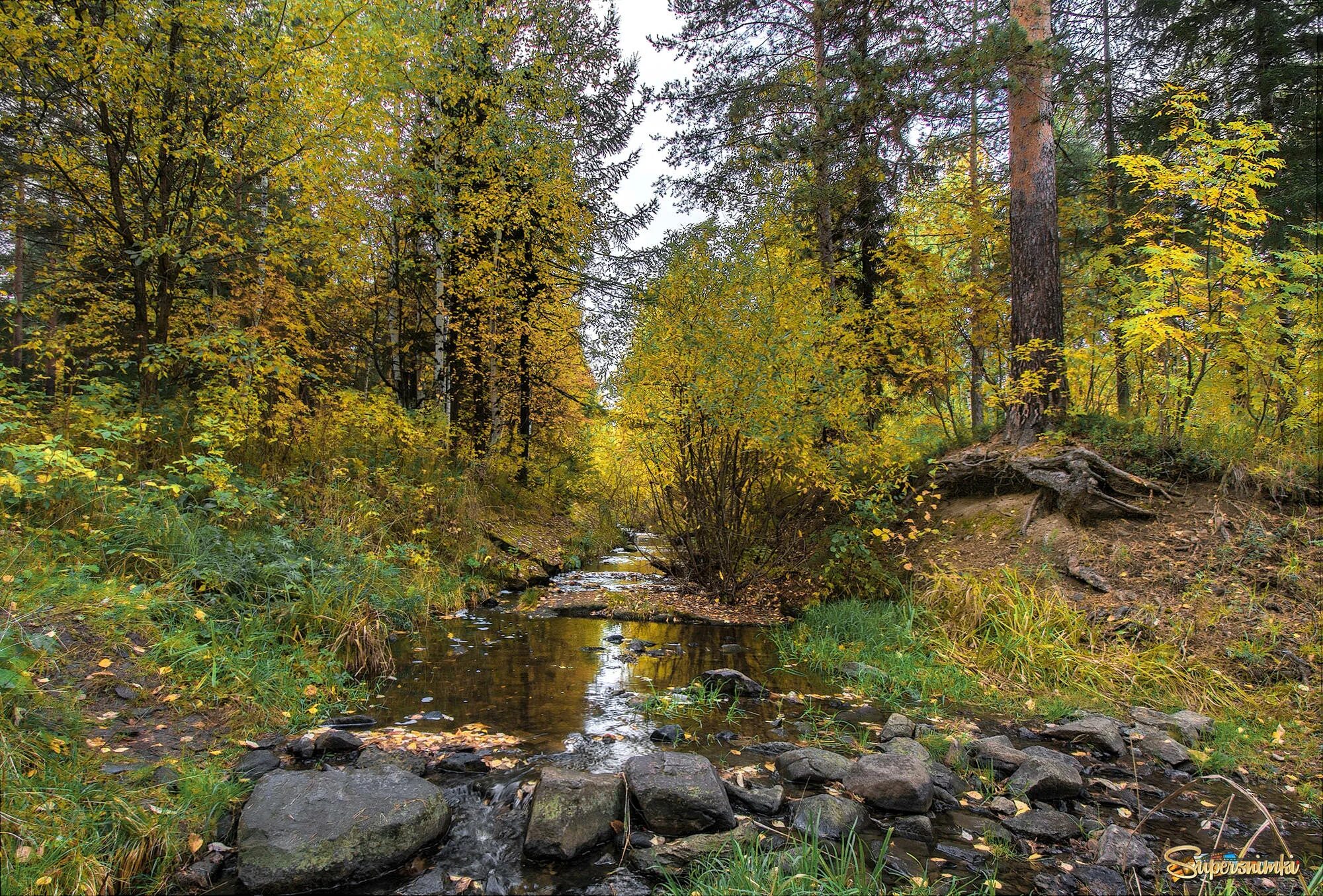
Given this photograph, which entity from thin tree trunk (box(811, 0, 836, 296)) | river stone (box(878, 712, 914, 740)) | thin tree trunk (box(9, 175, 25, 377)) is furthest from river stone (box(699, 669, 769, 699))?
thin tree trunk (box(9, 175, 25, 377))

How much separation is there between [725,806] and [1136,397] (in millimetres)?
8443

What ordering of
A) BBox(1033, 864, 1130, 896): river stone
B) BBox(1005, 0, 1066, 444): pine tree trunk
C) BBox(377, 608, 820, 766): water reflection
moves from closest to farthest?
1. BBox(1033, 864, 1130, 896): river stone
2. BBox(377, 608, 820, 766): water reflection
3. BBox(1005, 0, 1066, 444): pine tree trunk

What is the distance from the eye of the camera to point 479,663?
5879 millimetres

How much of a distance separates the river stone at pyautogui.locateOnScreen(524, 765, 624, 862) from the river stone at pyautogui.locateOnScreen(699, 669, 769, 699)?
2.09 m

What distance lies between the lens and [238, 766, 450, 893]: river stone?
270 centimetres

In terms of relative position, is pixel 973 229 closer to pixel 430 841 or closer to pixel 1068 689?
pixel 1068 689

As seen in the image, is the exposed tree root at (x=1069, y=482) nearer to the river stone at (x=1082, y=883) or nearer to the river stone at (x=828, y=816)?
the river stone at (x=1082, y=883)

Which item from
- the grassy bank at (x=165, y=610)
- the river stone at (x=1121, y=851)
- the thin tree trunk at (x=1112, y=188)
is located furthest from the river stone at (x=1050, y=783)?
the thin tree trunk at (x=1112, y=188)

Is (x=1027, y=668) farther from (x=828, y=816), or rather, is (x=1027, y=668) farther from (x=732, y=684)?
(x=828, y=816)

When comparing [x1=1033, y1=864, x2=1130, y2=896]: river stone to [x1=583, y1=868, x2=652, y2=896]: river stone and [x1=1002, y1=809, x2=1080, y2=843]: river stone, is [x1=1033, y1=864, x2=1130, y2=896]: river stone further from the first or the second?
[x1=583, y1=868, x2=652, y2=896]: river stone

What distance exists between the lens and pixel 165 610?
4508 mm

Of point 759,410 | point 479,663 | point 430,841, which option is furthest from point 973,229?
point 430,841

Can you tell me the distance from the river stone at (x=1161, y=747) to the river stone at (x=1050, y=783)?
0.91 metres

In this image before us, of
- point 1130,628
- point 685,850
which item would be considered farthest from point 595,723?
point 1130,628
